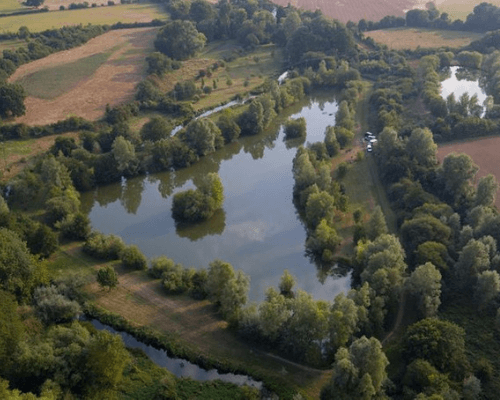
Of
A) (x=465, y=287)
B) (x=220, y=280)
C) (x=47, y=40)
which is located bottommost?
(x=465, y=287)

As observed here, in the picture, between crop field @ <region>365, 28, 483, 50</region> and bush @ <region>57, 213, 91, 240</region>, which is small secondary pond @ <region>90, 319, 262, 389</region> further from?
crop field @ <region>365, 28, 483, 50</region>

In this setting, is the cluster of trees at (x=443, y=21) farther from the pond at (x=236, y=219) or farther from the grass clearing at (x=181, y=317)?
the grass clearing at (x=181, y=317)

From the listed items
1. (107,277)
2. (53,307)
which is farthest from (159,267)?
(53,307)

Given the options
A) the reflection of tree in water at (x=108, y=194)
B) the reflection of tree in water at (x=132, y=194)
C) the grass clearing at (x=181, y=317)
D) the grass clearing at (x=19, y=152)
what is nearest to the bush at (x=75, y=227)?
the grass clearing at (x=181, y=317)

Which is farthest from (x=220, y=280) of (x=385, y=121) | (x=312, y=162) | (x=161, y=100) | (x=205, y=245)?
(x=161, y=100)

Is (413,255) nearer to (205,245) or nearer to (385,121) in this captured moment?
(205,245)

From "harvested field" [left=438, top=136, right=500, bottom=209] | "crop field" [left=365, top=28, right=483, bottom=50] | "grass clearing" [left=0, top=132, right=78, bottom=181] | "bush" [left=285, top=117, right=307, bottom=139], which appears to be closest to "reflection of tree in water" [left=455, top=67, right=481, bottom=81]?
"crop field" [left=365, top=28, right=483, bottom=50]

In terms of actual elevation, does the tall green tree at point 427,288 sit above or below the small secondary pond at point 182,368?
above

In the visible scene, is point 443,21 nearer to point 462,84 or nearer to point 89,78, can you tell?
point 462,84
